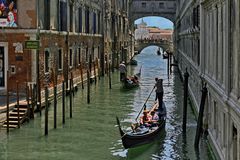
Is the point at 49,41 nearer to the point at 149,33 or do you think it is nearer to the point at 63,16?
the point at 63,16

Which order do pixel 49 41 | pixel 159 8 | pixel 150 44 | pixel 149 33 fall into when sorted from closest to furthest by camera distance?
pixel 49 41 < pixel 159 8 < pixel 150 44 < pixel 149 33

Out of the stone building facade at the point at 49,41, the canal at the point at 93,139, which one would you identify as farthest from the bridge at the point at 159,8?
the canal at the point at 93,139

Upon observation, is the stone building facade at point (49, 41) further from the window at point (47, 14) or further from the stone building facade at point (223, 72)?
the stone building facade at point (223, 72)

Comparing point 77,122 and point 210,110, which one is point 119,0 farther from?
point 210,110

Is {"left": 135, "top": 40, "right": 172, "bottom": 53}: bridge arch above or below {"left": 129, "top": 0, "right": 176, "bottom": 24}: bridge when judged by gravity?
below

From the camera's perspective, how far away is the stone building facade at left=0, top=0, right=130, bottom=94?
52.6ft

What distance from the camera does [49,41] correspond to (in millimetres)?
17625

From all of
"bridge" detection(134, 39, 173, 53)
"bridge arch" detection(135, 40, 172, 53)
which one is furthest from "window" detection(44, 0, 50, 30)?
"bridge arch" detection(135, 40, 172, 53)

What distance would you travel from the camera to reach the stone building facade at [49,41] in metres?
16.0

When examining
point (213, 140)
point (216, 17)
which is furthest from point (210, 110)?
point (216, 17)

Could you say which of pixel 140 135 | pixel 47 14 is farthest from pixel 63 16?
pixel 140 135

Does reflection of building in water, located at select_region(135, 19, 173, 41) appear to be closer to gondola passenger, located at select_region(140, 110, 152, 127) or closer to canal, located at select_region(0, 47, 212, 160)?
canal, located at select_region(0, 47, 212, 160)

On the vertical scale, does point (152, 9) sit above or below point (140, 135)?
above

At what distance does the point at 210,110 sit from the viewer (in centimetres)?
Answer: 1094
